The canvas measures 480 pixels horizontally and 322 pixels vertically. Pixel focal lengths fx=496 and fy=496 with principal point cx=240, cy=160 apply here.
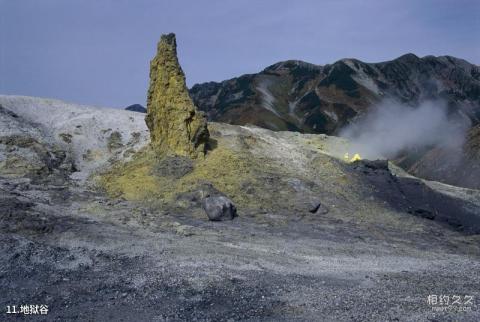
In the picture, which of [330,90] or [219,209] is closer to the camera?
[219,209]


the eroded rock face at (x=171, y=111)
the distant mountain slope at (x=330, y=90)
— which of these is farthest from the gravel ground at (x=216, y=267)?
the distant mountain slope at (x=330, y=90)

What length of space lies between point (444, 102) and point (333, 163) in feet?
253

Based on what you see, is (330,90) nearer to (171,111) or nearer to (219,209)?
(171,111)

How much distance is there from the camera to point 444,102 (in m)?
98.2

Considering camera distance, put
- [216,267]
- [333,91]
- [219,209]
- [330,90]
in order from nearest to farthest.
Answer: [216,267]
[219,209]
[333,91]
[330,90]

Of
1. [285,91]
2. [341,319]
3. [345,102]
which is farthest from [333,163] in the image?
[285,91]

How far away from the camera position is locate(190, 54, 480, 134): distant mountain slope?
92.8m

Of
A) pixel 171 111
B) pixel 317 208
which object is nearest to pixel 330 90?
pixel 171 111

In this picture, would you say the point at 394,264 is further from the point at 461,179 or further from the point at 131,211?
the point at 461,179

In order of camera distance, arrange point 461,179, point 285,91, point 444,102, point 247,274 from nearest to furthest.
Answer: point 247,274, point 461,179, point 444,102, point 285,91

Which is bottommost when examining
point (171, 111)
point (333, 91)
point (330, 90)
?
point (171, 111)

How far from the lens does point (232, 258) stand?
1521 centimetres

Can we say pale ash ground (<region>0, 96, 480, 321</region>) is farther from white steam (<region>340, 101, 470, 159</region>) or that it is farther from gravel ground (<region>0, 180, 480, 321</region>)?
white steam (<region>340, 101, 470, 159</region>)

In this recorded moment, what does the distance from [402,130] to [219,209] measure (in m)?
55.8
